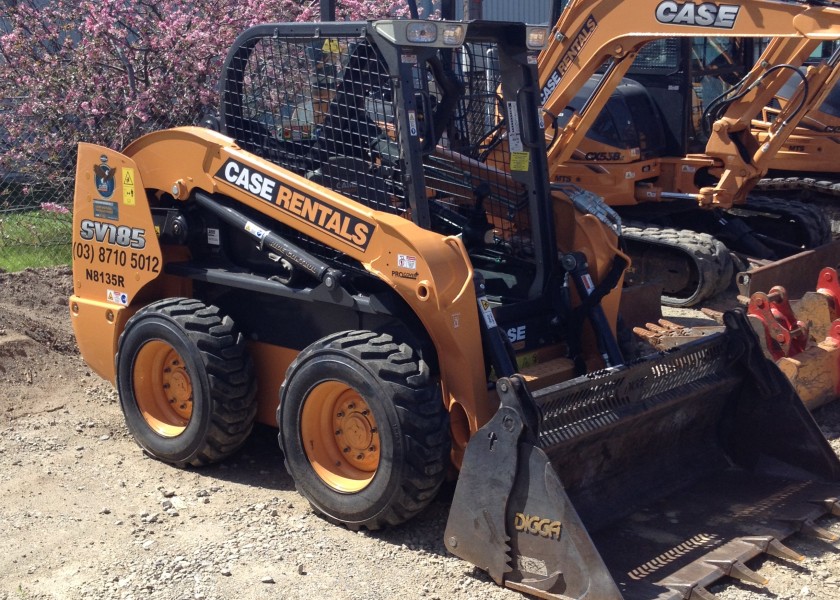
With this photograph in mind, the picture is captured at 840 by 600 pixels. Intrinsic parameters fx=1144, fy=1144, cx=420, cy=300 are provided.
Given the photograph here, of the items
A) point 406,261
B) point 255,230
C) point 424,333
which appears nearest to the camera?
point 406,261

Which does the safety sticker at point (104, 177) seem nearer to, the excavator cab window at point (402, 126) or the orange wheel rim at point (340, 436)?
the excavator cab window at point (402, 126)

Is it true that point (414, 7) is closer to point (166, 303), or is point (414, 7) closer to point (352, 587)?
point (166, 303)

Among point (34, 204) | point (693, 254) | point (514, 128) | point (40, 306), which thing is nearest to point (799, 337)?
point (514, 128)

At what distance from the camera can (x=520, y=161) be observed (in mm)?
5555

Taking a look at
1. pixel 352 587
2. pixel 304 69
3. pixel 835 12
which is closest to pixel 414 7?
pixel 304 69

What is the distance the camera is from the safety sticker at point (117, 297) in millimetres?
6176

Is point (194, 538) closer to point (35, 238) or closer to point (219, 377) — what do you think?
point (219, 377)

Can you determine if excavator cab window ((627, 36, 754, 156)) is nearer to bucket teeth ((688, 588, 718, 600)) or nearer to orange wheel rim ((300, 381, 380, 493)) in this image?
orange wheel rim ((300, 381, 380, 493))

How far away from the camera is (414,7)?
23.6ft

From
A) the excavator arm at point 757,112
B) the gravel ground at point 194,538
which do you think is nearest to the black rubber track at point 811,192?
the excavator arm at point 757,112

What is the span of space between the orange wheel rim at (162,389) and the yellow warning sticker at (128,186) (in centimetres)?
78

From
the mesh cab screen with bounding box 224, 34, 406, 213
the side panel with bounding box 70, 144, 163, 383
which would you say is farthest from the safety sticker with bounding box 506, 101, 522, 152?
the side panel with bounding box 70, 144, 163, 383

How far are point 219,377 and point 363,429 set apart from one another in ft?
2.86

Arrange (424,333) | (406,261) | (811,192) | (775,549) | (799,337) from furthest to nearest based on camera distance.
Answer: (811,192) < (799,337) < (424,333) < (406,261) < (775,549)
